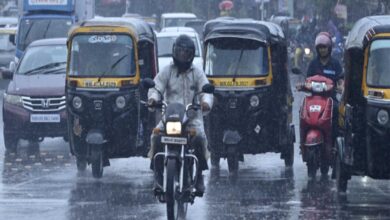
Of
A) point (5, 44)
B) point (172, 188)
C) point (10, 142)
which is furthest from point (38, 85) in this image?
point (5, 44)

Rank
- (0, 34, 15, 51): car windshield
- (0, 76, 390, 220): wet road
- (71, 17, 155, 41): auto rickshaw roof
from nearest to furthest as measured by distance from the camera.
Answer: (0, 76, 390, 220): wet road → (71, 17, 155, 41): auto rickshaw roof → (0, 34, 15, 51): car windshield

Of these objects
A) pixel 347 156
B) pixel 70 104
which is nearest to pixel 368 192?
pixel 347 156

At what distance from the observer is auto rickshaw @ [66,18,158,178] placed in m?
16.4

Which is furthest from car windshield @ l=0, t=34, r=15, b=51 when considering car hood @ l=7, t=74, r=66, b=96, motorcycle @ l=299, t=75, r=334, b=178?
motorcycle @ l=299, t=75, r=334, b=178

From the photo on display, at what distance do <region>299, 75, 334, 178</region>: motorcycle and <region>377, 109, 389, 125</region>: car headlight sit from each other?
3210 mm


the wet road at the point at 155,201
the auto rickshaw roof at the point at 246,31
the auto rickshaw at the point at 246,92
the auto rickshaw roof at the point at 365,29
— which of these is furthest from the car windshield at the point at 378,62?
the auto rickshaw roof at the point at 246,31

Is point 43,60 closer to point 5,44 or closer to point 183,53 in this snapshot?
point 183,53

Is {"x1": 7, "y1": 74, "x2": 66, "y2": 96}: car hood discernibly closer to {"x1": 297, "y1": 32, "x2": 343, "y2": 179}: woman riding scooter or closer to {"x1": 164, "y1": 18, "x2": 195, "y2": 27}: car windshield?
{"x1": 297, "y1": 32, "x2": 343, "y2": 179}: woman riding scooter

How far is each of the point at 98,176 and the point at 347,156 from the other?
11.9 feet

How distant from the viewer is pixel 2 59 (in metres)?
43.8

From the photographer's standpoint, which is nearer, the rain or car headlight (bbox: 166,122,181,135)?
car headlight (bbox: 166,122,181,135)

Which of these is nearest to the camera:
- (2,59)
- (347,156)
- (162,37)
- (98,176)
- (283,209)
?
(283,209)

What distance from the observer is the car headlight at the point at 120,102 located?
1639 centimetres

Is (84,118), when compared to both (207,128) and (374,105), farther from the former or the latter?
(374,105)
